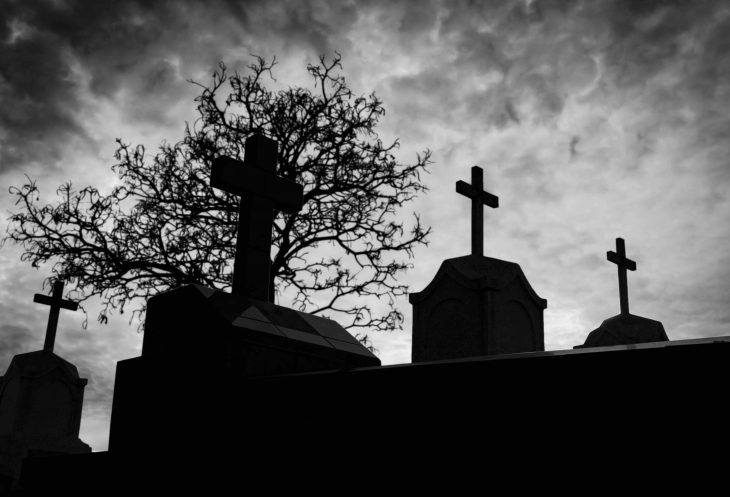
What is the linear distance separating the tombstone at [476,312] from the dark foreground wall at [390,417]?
5127mm

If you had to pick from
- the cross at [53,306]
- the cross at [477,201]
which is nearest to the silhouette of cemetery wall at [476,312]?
the cross at [477,201]

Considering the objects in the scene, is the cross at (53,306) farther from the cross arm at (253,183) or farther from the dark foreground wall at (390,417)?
the dark foreground wall at (390,417)

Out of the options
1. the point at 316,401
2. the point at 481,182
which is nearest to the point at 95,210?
the point at 481,182

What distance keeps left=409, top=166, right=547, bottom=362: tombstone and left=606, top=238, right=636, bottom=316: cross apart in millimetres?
4557

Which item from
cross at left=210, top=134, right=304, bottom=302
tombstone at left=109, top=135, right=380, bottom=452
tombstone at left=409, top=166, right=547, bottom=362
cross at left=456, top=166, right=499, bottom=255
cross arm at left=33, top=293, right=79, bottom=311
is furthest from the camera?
cross arm at left=33, top=293, right=79, bottom=311

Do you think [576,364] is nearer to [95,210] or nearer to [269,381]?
[269,381]

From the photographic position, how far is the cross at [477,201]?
9.55 metres

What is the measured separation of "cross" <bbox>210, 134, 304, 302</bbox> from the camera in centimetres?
463

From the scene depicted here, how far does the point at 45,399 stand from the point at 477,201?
27.0 ft

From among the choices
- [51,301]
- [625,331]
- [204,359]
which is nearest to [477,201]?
[625,331]

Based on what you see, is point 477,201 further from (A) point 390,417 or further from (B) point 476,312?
(A) point 390,417

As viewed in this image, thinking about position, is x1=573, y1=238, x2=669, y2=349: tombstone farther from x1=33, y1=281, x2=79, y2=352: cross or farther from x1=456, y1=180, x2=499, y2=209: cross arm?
x1=33, y1=281, x2=79, y2=352: cross

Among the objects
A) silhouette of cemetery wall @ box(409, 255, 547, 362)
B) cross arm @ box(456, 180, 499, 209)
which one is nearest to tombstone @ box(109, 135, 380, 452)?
silhouette of cemetery wall @ box(409, 255, 547, 362)

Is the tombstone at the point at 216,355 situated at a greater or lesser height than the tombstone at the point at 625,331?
lesser
